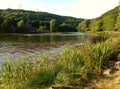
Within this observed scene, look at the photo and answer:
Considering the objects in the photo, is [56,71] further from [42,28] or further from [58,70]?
[42,28]

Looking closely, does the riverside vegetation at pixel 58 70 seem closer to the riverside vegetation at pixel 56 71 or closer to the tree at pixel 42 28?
the riverside vegetation at pixel 56 71

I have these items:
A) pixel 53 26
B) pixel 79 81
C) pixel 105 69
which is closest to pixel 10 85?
pixel 79 81

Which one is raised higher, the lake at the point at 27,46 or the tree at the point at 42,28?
the lake at the point at 27,46

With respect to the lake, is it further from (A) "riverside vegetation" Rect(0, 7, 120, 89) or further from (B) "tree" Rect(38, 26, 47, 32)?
(B) "tree" Rect(38, 26, 47, 32)

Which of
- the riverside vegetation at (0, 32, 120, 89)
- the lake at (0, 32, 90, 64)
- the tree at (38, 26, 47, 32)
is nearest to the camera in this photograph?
the riverside vegetation at (0, 32, 120, 89)

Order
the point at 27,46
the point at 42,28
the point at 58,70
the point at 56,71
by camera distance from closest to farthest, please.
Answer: the point at 56,71
the point at 58,70
the point at 27,46
the point at 42,28

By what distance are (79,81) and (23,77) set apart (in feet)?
7.79

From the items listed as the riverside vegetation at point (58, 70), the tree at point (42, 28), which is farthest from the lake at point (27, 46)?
the tree at point (42, 28)

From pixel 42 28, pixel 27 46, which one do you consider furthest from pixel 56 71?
pixel 42 28

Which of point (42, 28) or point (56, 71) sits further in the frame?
point (42, 28)

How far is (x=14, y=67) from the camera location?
1030 cm

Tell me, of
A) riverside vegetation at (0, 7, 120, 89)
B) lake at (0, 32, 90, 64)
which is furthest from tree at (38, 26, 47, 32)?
riverside vegetation at (0, 7, 120, 89)

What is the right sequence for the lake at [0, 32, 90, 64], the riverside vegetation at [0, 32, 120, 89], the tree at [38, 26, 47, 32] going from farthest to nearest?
the tree at [38, 26, 47, 32] < the lake at [0, 32, 90, 64] < the riverside vegetation at [0, 32, 120, 89]

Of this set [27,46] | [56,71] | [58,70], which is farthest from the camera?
[27,46]
